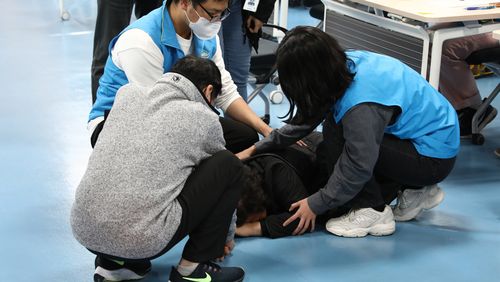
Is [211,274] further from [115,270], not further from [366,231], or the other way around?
[366,231]

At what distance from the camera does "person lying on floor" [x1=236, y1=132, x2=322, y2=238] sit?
277cm

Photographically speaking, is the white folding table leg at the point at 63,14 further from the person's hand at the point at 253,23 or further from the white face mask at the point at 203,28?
the white face mask at the point at 203,28

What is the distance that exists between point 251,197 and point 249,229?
0.42ft

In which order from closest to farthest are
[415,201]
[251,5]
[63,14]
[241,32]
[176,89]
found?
[176,89] → [415,201] → [251,5] → [241,32] → [63,14]

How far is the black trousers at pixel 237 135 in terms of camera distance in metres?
3.03

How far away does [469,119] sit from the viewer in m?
3.89

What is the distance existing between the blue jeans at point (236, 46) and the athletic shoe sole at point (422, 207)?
1.05 m

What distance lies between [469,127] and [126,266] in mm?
2119

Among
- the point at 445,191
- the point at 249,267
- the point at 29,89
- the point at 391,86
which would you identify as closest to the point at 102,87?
the point at 249,267

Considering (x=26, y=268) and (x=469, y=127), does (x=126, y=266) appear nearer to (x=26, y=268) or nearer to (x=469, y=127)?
(x=26, y=268)

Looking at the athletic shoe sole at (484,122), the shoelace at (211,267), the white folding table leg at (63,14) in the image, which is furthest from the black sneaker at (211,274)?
the white folding table leg at (63,14)

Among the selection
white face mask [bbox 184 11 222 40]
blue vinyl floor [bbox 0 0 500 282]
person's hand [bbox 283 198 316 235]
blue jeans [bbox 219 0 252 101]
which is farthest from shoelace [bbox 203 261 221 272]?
blue jeans [bbox 219 0 252 101]

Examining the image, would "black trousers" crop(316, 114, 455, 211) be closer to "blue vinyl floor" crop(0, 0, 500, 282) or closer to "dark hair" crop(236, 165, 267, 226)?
"blue vinyl floor" crop(0, 0, 500, 282)

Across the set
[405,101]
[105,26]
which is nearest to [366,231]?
[405,101]
